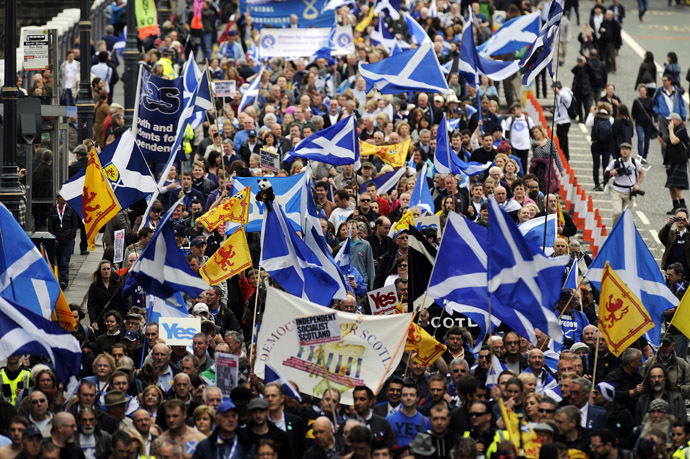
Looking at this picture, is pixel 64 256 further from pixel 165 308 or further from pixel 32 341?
pixel 32 341

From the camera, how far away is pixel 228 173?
2344 cm

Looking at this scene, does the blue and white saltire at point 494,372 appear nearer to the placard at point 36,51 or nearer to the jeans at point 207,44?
the placard at point 36,51

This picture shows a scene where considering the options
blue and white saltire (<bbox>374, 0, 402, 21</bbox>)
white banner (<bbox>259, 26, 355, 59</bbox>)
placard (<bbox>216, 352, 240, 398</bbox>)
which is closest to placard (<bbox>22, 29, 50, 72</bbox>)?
placard (<bbox>216, 352, 240, 398</bbox>)

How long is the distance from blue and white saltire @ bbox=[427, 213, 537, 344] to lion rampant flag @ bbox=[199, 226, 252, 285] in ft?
8.70

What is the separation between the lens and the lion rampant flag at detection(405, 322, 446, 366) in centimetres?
1526

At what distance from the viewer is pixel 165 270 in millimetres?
16344

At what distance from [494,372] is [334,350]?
156 centimetres

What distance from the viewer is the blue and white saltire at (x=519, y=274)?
1466 cm

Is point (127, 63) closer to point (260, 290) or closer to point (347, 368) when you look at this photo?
point (260, 290)

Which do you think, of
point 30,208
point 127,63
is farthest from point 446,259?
point 127,63

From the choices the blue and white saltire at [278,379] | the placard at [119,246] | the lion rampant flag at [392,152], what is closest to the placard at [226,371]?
the blue and white saltire at [278,379]

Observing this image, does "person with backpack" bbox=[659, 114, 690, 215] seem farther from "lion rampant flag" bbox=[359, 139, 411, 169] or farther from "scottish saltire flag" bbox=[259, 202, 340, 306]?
"scottish saltire flag" bbox=[259, 202, 340, 306]

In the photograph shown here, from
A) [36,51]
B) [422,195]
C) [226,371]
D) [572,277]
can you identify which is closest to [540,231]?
[572,277]

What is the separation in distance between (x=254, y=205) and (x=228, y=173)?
133 inches
